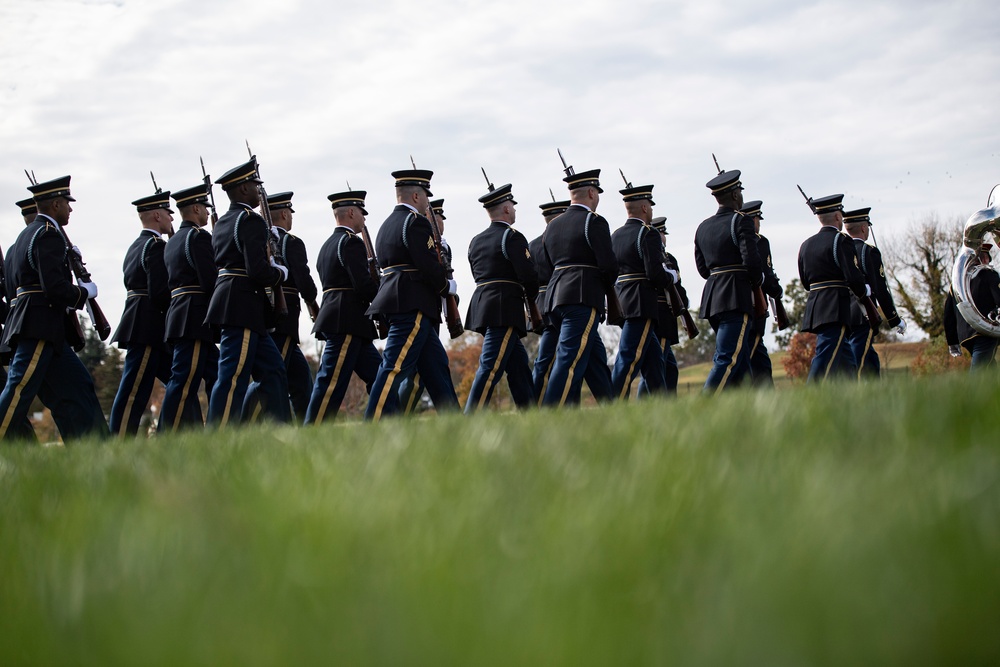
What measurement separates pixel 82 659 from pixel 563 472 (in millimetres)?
902

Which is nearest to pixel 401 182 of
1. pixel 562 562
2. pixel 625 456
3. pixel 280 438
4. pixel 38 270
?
pixel 38 270

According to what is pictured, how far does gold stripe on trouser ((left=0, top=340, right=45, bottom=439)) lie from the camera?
8.35 metres

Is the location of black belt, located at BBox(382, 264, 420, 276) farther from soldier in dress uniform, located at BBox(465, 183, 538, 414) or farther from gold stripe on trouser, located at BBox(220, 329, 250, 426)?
gold stripe on trouser, located at BBox(220, 329, 250, 426)

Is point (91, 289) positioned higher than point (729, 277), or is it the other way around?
point (91, 289)

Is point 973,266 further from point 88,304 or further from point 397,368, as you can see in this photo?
point 88,304

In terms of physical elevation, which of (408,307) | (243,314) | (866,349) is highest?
→ (243,314)

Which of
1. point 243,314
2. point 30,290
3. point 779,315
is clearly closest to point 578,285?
point 243,314

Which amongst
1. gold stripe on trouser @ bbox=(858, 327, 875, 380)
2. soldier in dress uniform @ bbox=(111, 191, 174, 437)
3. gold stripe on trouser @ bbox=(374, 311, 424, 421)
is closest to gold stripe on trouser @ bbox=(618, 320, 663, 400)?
gold stripe on trouser @ bbox=(374, 311, 424, 421)

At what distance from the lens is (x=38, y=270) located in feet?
28.8

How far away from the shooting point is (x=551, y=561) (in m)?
1.23

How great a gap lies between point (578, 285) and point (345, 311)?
8.14 ft

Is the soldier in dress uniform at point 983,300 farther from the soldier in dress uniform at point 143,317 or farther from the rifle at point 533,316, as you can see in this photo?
the soldier in dress uniform at point 143,317

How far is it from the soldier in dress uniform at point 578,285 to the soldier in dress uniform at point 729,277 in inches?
58.8

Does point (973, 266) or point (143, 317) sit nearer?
point (143, 317)
